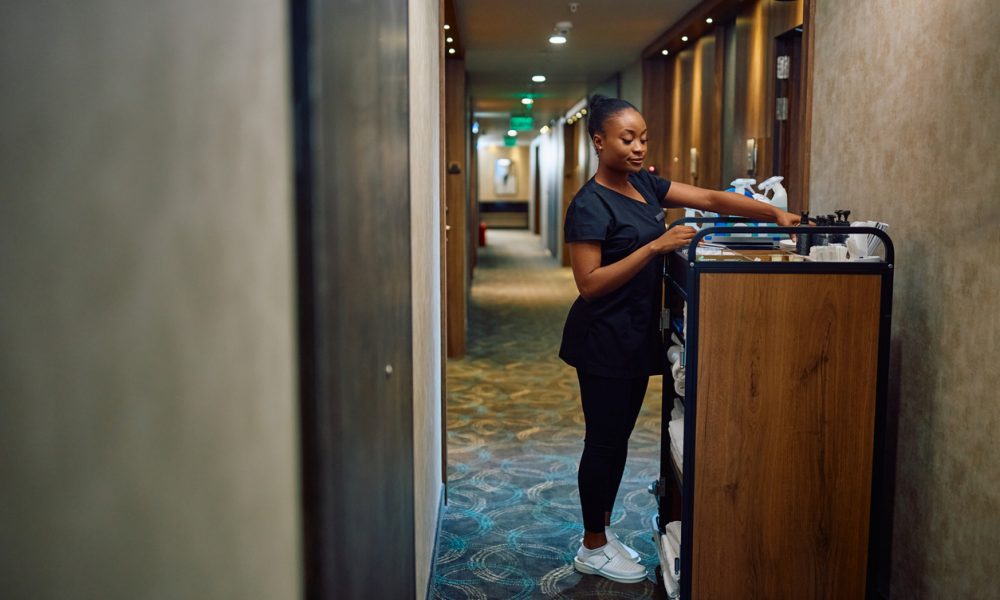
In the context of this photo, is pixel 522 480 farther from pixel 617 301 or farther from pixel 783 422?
pixel 783 422

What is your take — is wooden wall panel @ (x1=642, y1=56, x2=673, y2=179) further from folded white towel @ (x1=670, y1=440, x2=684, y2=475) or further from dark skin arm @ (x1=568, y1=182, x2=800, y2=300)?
Result: folded white towel @ (x1=670, y1=440, x2=684, y2=475)

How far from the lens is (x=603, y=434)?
2.90 m

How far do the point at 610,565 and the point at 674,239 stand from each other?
1189 mm

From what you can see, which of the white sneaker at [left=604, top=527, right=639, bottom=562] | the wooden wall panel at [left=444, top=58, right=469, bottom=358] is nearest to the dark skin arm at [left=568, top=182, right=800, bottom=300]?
the white sneaker at [left=604, top=527, right=639, bottom=562]

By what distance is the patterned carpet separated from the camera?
3061 mm

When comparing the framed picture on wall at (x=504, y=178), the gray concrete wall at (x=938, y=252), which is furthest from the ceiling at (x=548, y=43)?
the framed picture on wall at (x=504, y=178)

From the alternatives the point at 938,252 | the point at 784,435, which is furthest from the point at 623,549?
the point at 938,252

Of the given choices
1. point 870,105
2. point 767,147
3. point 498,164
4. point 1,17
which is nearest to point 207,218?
point 1,17

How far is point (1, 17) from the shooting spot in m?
0.84

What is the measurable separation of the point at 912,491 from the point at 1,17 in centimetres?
259

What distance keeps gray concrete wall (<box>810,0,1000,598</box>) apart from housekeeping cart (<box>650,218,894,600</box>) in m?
0.18

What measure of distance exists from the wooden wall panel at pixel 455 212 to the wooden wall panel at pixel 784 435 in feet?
14.8

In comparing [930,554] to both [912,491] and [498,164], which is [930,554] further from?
[498,164]

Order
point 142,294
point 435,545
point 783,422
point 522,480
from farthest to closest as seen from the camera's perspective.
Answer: point 522,480 → point 435,545 → point 783,422 → point 142,294
